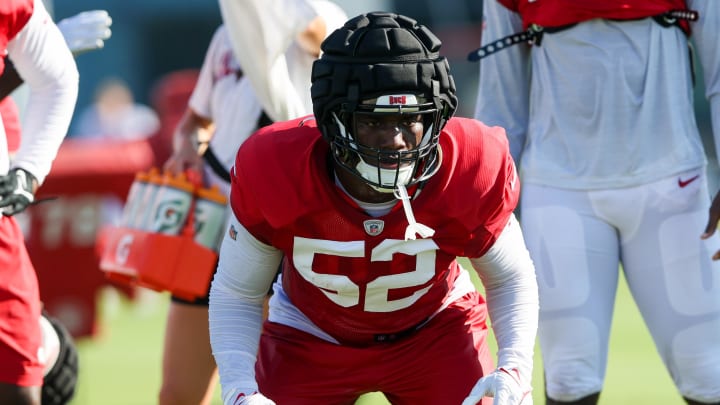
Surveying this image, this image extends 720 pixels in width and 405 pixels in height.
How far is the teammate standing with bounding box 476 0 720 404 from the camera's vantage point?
12.5ft

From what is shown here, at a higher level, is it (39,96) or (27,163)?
(39,96)

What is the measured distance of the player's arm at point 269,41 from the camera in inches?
170

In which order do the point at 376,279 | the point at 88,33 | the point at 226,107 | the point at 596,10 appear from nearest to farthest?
1. the point at 376,279
2. the point at 596,10
3. the point at 88,33
4. the point at 226,107

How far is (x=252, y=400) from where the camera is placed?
3193 mm

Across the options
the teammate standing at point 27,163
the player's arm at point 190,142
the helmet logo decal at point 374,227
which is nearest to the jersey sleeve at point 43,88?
the teammate standing at point 27,163

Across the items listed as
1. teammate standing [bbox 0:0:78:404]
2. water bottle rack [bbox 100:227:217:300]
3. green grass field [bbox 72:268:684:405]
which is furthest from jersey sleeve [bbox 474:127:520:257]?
green grass field [bbox 72:268:684:405]

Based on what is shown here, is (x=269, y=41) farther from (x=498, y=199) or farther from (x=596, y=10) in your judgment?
(x=498, y=199)

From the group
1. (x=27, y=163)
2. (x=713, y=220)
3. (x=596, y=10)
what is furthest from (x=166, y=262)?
(x=713, y=220)

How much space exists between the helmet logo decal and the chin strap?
9 centimetres

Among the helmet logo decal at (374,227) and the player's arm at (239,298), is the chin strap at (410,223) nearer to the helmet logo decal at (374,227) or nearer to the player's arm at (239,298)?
the helmet logo decal at (374,227)

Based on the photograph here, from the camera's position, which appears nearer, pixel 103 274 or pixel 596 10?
pixel 596 10

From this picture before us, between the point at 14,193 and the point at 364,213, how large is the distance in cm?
107

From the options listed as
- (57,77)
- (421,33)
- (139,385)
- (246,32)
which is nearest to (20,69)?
(57,77)

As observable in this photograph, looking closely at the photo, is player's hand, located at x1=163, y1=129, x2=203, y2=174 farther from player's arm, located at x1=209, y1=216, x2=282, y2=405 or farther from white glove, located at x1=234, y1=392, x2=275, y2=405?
white glove, located at x1=234, y1=392, x2=275, y2=405
